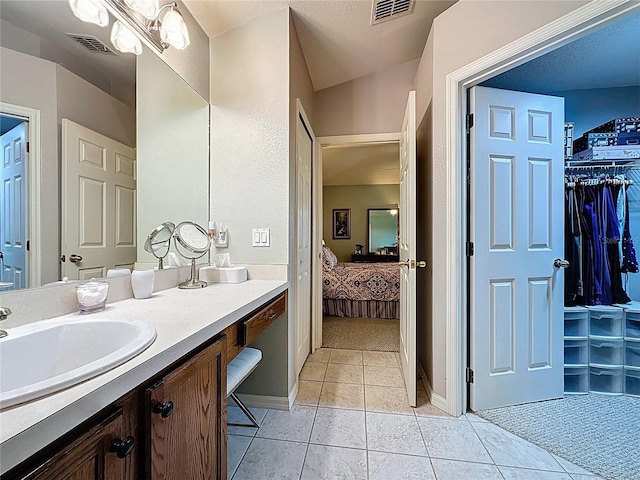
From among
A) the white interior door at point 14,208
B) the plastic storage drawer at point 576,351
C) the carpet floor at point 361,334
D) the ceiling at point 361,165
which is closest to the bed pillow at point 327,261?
the carpet floor at point 361,334

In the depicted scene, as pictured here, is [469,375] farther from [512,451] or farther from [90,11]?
[90,11]

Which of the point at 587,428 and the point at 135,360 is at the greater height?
the point at 135,360

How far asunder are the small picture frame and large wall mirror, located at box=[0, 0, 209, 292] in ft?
17.8

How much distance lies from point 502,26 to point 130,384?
7.00 feet

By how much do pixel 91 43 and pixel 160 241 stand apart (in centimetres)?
89

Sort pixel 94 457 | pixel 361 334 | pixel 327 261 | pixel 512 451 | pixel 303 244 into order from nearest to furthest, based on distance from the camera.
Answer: pixel 94 457, pixel 512 451, pixel 303 244, pixel 361 334, pixel 327 261

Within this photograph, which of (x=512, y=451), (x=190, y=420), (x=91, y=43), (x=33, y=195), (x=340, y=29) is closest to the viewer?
(x=190, y=420)

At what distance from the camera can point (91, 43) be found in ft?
3.78

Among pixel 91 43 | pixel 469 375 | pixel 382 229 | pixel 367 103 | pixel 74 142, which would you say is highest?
pixel 367 103

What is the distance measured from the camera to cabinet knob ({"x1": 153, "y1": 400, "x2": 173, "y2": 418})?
0.67 meters

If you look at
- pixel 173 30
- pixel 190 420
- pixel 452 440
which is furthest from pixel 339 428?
pixel 173 30

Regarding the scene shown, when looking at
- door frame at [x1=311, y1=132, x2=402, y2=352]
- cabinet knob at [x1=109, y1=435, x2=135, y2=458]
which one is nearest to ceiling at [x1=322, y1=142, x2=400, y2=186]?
door frame at [x1=311, y1=132, x2=402, y2=352]

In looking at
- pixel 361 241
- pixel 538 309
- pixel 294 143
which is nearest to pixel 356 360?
pixel 538 309

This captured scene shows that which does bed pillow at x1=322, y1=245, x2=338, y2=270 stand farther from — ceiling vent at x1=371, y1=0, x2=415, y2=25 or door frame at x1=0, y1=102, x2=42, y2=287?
door frame at x1=0, y1=102, x2=42, y2=287
